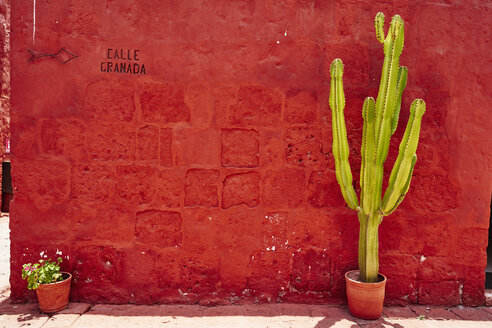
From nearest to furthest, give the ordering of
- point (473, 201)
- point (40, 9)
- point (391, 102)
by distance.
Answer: point (391, 102) < point (40, 9) < point (473, 201)

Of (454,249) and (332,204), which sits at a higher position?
(332,204)

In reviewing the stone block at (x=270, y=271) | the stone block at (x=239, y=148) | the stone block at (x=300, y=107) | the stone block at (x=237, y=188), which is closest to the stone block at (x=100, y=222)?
the stone block at (x=237, y=188)

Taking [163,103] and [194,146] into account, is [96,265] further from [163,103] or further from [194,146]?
[163,103]

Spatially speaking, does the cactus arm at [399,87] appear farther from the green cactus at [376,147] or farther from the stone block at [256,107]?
the stone block at [256,107]

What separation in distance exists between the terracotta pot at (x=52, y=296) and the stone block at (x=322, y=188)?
1809mm

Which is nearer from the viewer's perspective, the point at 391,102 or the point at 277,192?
the point at 391,102

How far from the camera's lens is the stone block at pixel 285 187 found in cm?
245

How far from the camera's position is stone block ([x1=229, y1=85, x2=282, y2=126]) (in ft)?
→ 7.95

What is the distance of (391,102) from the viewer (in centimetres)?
214

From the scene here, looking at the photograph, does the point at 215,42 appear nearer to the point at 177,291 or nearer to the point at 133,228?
the point at 133,228

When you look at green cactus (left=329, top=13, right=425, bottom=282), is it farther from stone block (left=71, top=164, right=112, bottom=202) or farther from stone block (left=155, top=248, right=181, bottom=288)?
stone block (left=71, top=164, right=112, bottom=202)

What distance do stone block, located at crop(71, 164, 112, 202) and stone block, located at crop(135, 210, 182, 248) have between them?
31 cm

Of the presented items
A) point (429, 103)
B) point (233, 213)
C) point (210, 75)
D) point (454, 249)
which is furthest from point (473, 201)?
point (210, 75)

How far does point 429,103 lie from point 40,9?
2.87m
